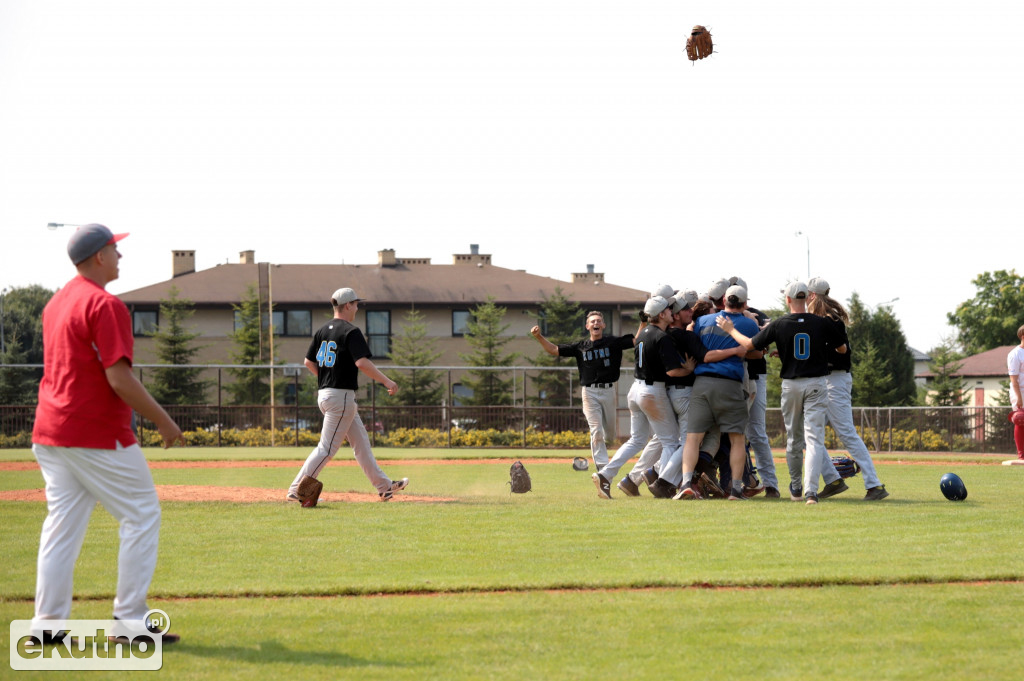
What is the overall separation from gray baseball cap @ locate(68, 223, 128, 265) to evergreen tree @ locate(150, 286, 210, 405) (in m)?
37.9

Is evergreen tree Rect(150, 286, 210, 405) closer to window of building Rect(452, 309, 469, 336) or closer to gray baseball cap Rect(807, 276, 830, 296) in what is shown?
window of building Rect(452, 309, 469, 336)

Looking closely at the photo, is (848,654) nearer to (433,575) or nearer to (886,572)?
(886,572)

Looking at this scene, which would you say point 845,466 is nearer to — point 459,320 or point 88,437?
point 88,437

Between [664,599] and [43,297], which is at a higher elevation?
[43,297]

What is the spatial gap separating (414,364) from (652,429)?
3599cm

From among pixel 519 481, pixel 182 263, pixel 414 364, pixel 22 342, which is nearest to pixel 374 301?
pixel 414 364

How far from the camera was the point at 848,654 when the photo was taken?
510cm

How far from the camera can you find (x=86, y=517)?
18.1 ft

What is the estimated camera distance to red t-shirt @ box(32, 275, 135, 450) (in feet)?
17.4

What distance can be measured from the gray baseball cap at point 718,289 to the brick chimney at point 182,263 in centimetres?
5213

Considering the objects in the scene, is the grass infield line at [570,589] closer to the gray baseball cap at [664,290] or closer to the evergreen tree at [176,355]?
the gray baseball cap at [664,290]

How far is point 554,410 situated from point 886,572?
25225 millimetres

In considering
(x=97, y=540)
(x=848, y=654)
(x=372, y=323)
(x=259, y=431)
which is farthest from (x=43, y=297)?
(x=848, y=654)

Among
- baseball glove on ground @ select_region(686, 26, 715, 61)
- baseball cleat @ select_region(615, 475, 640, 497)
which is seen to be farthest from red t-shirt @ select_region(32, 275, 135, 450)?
baseball glove on ground @ select_region(686, 26, 715, 61)
